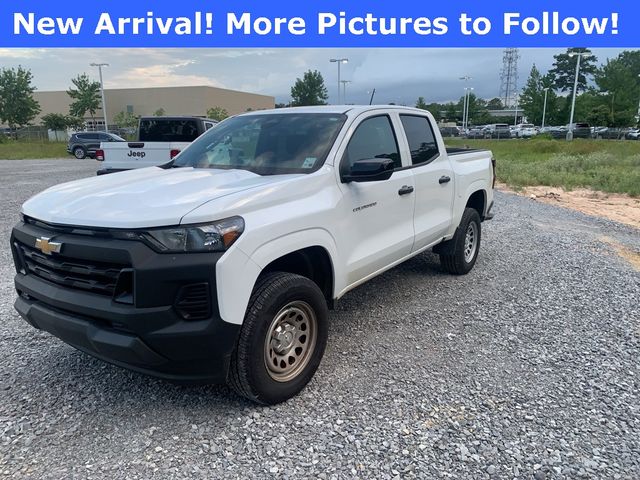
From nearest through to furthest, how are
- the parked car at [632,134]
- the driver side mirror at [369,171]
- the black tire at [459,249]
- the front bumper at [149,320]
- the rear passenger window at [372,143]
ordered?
the front bumper at [149,320] → the driver side mirror at [369,171] → the rear passenger window at [372,143] → the black tire at [459,249] → the parked car at [632,134]

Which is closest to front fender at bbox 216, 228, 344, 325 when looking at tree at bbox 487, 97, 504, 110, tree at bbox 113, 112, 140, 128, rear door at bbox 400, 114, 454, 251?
rear door at bbox 400, 114, 454, 251

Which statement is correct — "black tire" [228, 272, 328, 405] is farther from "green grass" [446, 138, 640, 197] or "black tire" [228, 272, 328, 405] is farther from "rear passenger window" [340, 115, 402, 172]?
"green grass" [446, 138, 640, 197]

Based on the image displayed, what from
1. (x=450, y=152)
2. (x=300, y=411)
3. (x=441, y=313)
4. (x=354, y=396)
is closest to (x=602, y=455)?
(x=354, y=396)

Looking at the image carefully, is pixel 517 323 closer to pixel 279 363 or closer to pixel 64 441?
pixel 279 363

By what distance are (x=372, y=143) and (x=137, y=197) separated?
2077 mm

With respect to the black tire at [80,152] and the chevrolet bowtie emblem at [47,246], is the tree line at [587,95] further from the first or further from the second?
the chevrolet bowtie emblem at [47,246]

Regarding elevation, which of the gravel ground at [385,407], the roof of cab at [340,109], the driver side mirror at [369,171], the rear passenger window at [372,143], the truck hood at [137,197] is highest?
the roof of cab at [340,109]

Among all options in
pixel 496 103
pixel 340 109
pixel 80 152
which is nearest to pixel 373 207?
pixel 340 109

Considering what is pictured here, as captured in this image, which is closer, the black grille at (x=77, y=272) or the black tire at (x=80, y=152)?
the black grille at (x=77, y=272)

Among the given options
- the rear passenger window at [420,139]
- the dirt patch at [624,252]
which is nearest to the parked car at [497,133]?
the dirt patch at [624,252]

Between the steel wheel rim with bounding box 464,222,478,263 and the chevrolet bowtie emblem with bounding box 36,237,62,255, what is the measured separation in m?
4.40

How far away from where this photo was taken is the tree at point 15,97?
2108 inches

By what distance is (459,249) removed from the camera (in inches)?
223

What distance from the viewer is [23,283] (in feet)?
10.3
